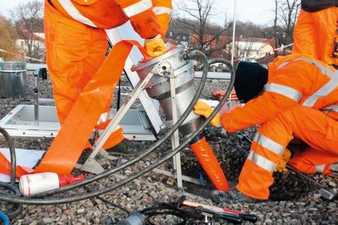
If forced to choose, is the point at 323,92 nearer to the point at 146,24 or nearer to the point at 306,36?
the point at 306,36

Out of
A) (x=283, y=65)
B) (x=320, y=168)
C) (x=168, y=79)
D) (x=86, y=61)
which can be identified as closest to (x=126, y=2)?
(x=168, y=79)

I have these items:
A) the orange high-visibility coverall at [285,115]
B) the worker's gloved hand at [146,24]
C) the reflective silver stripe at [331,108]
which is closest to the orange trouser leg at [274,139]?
the orange high-visibility coverall at [285,115]

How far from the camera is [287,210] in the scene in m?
3.34

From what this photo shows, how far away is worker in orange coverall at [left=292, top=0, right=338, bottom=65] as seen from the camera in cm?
406

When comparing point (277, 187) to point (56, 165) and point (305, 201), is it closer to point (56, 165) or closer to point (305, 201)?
point (305, 201)

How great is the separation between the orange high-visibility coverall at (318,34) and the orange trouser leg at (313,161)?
82cm

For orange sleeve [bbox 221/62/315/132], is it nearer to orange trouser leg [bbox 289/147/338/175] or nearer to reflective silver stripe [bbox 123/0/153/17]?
orange trouser leg [bbox 289/147/338/175]

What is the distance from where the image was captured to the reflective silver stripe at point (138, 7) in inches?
128

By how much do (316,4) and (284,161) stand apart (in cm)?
142

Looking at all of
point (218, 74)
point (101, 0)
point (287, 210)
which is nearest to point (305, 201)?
point (287, 210)

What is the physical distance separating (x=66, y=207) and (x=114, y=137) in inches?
52.7

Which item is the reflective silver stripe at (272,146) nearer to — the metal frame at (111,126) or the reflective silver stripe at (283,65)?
the reflective silver stripe at (283,65)

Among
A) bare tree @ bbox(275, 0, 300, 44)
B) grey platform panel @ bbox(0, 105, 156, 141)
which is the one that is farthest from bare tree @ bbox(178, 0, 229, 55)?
grey platform panel @ bbox(0, 105, 156, 141)

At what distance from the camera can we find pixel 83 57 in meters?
3.99
